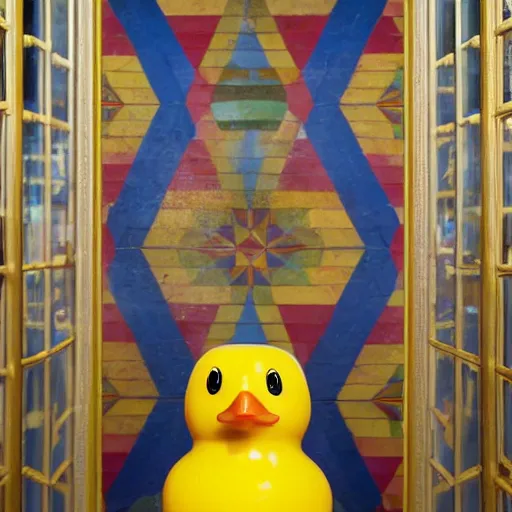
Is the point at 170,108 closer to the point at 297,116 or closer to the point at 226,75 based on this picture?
the point at 226,75

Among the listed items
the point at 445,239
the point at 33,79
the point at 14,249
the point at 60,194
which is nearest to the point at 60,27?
the point at 33,79

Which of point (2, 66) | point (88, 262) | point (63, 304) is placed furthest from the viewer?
point (88, 262)

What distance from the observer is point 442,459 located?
2234mm

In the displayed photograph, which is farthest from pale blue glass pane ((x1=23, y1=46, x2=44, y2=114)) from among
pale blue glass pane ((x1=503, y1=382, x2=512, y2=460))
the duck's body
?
pale blue glass pane ((x1=503, y1=382, x2=512, y2=460))

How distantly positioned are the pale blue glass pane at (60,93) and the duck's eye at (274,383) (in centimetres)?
91

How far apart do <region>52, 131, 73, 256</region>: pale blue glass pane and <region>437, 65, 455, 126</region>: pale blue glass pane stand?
3.50 feet

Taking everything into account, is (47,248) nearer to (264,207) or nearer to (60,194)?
(60,194)

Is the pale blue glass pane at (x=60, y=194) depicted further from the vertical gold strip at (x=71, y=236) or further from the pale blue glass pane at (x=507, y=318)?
the pale blue glass pane at (x=507, y=318)

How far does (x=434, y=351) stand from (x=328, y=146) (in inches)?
30.5

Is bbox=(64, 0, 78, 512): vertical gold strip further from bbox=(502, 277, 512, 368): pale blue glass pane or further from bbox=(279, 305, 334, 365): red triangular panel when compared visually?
bbox=(502, 277, 512, 368): pale blue glass pane

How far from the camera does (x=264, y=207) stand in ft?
8.70

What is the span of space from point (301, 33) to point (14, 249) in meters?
1.32

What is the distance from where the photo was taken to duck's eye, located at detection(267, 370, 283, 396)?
2.09 metres

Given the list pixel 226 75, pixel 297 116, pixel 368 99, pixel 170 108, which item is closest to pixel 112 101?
pixel 170 108
